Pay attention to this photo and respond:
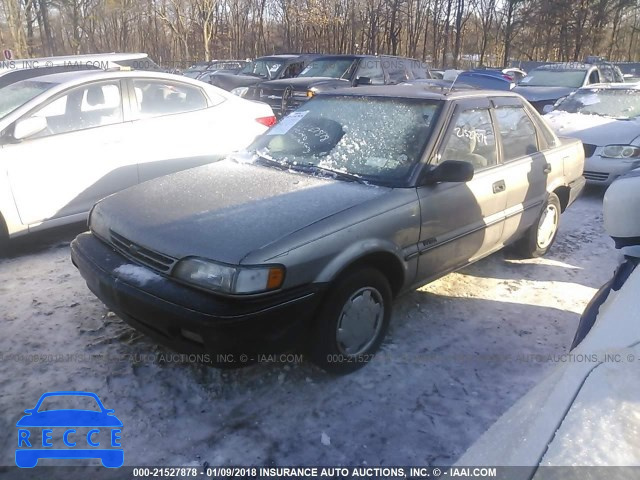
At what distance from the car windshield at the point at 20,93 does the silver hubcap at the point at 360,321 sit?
3.71m

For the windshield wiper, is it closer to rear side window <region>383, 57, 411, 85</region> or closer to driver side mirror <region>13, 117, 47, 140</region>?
driver side mirror <region>13, 117, 47, 140</region>

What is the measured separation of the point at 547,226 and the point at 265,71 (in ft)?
42.1

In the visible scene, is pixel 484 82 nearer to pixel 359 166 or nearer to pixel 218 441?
pixel 359 166

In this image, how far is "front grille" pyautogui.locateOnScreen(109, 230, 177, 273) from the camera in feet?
8.52

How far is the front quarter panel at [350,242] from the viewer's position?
2.49m

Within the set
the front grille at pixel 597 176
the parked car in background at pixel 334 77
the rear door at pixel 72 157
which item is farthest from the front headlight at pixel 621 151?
the rear door at pixel 72 157

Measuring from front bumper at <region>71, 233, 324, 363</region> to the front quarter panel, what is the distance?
12cm

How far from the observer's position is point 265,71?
1584 centimetres

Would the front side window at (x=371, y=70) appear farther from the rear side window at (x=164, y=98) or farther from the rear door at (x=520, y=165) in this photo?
the rear door at (x=520, y=165)

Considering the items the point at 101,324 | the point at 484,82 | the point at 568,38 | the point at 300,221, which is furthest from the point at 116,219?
the point at 568,38

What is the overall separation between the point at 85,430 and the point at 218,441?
675mm

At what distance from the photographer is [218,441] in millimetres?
2447

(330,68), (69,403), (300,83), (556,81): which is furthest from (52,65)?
(556,81)

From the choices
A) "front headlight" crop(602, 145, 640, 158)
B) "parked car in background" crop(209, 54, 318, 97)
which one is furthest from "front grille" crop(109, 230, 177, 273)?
"parked car in background" crop(209, 54, 318, 97)
